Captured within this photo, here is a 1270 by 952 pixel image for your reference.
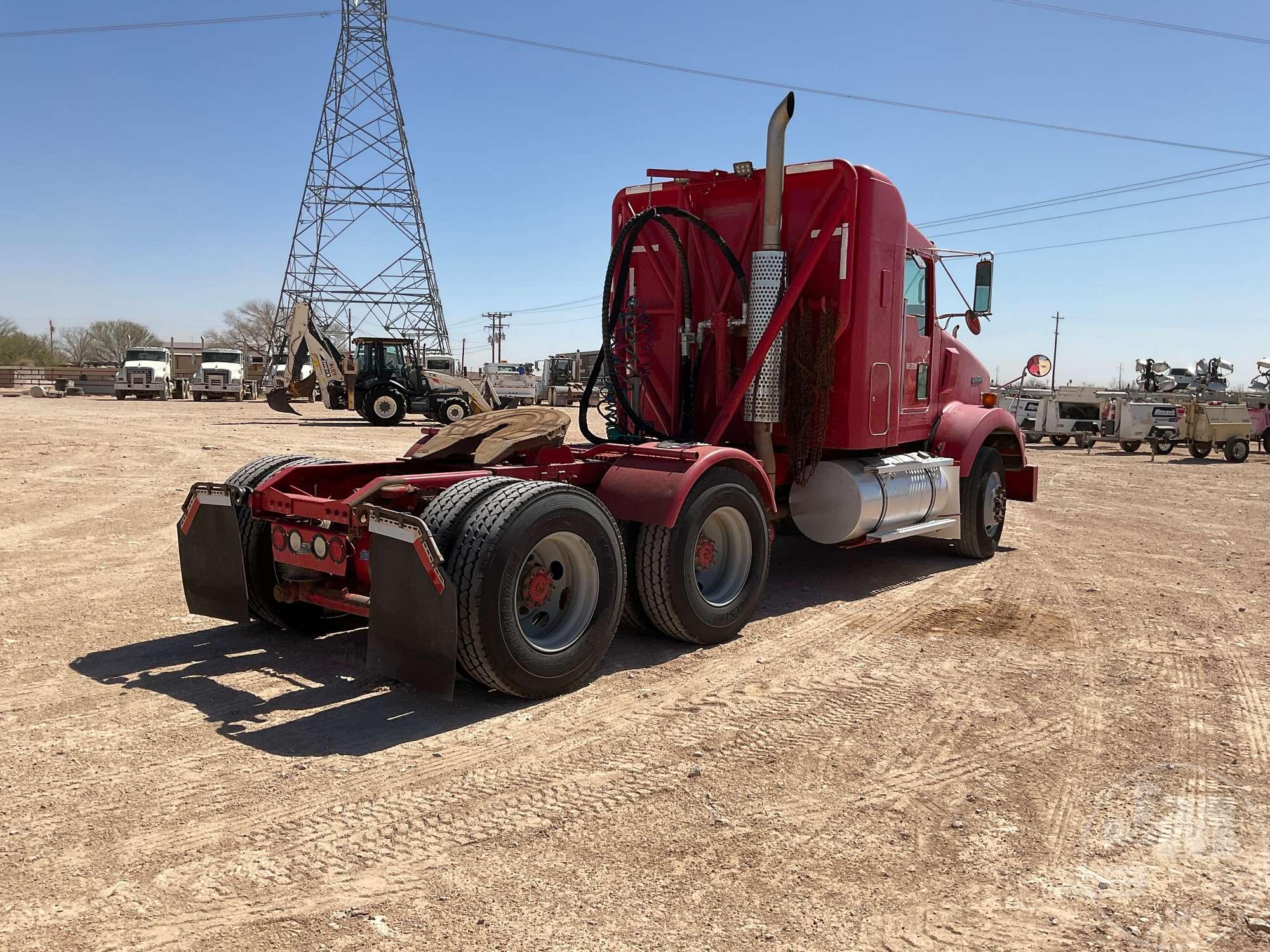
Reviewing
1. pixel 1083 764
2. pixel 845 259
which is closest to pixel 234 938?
pixel 1083 764

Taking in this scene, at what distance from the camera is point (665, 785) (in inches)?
160

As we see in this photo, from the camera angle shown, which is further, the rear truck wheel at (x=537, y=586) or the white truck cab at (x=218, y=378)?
the white truck cab at (x=218, y=378)

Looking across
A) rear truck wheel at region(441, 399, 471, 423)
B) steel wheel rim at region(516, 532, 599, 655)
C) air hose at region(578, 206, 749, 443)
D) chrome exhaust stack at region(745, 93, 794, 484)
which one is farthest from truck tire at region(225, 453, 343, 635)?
rear truck wheel at region(441, 399, 471, 423)

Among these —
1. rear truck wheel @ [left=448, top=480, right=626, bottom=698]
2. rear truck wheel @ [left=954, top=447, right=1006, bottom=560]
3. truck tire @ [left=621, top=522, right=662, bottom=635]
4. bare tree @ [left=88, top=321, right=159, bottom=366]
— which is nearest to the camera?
rear truck wheel @ [left=448, top=480, right=626, bottom=698]

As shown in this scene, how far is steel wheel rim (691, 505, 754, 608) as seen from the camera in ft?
20.9

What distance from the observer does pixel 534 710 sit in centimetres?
494

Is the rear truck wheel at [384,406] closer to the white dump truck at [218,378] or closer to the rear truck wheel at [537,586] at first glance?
the white dump truck at [218,378]

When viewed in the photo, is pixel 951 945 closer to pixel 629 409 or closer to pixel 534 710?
pixel 534 710

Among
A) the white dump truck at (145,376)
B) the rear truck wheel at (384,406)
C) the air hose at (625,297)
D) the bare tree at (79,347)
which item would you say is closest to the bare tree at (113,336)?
the bare tree at (79,347)

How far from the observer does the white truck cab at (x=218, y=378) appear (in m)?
41.8

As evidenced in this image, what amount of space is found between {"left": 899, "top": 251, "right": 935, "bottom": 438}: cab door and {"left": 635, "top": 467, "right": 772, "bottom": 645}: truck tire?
2.44 m

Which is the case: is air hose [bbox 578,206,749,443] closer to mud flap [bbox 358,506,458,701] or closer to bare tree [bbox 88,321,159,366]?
mud flap [bbox 358,506,458,701]

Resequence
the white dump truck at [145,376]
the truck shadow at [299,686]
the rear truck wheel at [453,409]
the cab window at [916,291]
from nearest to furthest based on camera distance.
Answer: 1. the truck shadow at [299,686]
2. the cab window at [916,291]
3. the rear truck wheel at [453,409]
4. the white dump truck at [145,376]

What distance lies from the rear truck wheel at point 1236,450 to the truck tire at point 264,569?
25.6 meters
